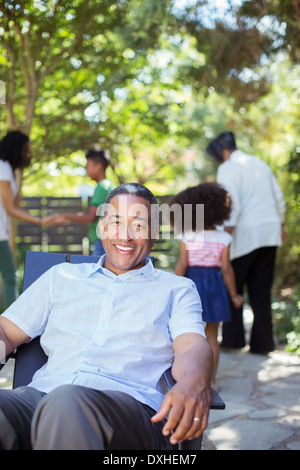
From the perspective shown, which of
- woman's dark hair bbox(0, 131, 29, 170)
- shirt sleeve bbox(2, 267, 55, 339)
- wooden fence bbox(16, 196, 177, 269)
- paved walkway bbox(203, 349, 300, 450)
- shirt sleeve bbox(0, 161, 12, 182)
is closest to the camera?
shirt sleeve bbox(2, 267, 55, 339)

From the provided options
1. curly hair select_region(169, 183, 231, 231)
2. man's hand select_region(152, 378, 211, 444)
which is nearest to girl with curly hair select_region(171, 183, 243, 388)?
curly hair select_region(169, 183, 231, 231)

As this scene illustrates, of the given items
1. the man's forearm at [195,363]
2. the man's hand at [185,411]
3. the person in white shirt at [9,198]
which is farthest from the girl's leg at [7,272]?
the man's hand at [185,411]

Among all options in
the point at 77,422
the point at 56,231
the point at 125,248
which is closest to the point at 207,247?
the point at 125,248

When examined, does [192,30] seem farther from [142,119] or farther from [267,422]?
[267,422]

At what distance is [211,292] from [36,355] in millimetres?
1587

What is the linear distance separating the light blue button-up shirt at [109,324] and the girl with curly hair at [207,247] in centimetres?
136

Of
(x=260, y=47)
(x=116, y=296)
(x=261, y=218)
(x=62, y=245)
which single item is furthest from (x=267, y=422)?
(x=62, y=245)

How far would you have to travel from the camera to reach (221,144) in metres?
4.64

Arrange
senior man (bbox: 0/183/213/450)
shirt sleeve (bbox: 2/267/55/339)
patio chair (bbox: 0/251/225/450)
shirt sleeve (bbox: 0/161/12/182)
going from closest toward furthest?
senior man (bbox: 0/183/213/450) → patio chair (bbox: 0/251/225/450) → shirt sleeve (bbox: 2/267/55/339) → shirt sleeve (bbox: 0/161/12/182)

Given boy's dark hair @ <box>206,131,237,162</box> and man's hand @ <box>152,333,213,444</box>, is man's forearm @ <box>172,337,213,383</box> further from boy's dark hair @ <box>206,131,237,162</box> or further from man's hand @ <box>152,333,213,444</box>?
boy's dark hair @ <box>206,131,237,162</box>

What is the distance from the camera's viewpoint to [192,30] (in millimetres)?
5812

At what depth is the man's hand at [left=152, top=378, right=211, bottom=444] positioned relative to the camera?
1669 mm

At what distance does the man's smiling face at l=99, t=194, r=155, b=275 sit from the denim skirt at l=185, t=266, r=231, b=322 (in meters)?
1.39
